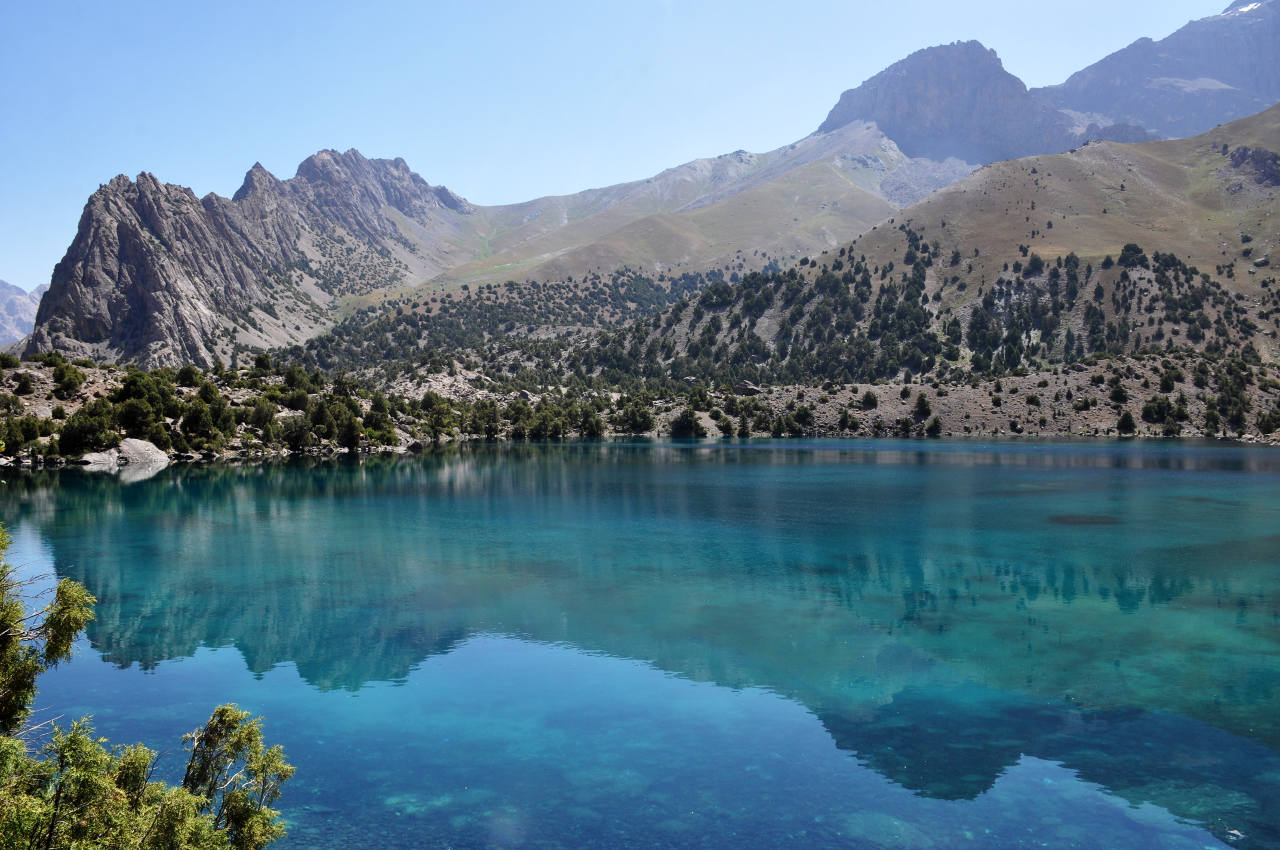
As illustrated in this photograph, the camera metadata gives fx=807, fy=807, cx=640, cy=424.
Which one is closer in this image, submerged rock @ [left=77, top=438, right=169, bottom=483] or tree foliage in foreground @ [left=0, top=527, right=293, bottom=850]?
tree foliage in foreground @ [left=0, top=527, right=293, bottom=850]

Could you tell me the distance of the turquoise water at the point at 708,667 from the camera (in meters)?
14.4

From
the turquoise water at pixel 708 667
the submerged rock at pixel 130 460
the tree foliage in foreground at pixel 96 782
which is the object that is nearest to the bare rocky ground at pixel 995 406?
the submerged rock at pixel 130 460

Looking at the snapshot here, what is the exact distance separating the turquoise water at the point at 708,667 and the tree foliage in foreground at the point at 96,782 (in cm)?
418

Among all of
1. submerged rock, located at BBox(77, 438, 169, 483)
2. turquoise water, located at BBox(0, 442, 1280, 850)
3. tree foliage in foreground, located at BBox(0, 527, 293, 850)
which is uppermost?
tree foliage in foreground, located at BBox(0, 527, 293, 850)

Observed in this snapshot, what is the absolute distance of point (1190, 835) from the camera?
44.5 feet

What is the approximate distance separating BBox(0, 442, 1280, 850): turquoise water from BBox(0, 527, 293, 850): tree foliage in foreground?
418cm

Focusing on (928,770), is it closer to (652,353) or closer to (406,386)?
(406,386)

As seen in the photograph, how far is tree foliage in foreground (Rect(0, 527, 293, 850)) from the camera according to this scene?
7.48 meters

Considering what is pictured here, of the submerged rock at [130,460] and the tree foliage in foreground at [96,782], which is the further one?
the submerged rock at [130,460]

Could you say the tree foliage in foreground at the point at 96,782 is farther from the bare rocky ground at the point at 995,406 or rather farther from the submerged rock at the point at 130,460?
the bare rocky ground at the point at 995,406

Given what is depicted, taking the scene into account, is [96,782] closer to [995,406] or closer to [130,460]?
[130,460]

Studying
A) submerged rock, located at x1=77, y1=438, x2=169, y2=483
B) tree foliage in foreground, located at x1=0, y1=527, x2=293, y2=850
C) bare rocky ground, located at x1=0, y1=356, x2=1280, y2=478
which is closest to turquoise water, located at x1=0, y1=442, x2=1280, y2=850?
tree foliage in foreground, located at x1=0, y1=527, x2=293, y2=850

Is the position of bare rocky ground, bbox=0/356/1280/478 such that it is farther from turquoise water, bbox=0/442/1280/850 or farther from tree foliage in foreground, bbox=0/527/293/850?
tree foliage in foreground, bbox=0/527/293/850

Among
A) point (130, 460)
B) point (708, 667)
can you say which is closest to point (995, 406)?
point (130, 460)
